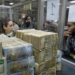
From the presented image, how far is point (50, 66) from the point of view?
6.56 feet

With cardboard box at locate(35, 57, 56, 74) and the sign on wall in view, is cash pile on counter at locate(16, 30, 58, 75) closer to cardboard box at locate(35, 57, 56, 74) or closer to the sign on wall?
cardboard box at locate(35, 57, 56, 74)

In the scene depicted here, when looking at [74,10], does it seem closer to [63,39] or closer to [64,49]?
[63,39]

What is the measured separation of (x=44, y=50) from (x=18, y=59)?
0.51 meters

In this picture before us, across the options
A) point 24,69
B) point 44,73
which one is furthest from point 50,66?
point 24,69

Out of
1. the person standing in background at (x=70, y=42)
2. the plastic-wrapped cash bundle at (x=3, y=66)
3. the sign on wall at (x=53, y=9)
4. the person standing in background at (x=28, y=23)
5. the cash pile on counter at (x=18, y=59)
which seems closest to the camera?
the plastic-wrapped cash bundle at (x=3, y=66)

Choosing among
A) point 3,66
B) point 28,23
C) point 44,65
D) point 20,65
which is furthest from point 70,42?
point 3,66

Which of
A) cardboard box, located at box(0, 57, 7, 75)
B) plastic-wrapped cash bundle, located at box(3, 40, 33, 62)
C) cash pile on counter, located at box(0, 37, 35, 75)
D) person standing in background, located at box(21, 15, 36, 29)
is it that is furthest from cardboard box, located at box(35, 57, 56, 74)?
person standing in background, located at box(21, 15, 36, 29)

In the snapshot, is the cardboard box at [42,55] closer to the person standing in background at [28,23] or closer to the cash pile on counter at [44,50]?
the cash pile on counter at [44,50]

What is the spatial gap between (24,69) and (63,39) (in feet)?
6.34

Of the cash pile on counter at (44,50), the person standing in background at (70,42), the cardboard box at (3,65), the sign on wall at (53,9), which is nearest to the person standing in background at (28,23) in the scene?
the sign on wall at (53,9)

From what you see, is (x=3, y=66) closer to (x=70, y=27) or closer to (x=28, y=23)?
(x=70, y=27)

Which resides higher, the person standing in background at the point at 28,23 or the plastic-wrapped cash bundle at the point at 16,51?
the person standing in background at the point at 28,23

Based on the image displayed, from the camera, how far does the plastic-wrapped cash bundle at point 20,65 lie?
142 cm

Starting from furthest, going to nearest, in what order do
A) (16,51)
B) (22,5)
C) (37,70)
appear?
(22,5) < (37,70) < (16,51)
